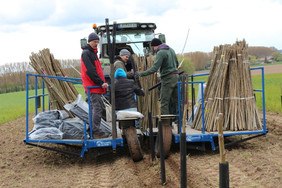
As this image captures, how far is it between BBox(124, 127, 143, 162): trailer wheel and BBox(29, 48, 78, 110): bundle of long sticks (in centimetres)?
196

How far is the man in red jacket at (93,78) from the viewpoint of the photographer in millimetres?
6066

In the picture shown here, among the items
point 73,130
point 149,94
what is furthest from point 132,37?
point 73,130

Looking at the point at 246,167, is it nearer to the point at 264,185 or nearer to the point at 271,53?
the point at 264,185

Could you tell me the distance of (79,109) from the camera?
643cm

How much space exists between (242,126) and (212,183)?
215cm

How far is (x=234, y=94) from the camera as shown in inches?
254

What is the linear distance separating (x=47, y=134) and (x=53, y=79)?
156 centimetres

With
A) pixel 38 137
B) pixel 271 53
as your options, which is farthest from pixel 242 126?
pixel 271 53

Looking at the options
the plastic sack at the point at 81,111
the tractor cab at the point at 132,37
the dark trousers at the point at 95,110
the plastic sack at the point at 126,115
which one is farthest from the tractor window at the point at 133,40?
the plastic sack at the point at 126,115

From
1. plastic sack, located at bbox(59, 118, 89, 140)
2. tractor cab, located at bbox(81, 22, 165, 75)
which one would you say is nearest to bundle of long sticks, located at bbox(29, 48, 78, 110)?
plastic sack, located at bbox(59, 118, 89, 140)

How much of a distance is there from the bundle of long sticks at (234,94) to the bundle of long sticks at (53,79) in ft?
10.1

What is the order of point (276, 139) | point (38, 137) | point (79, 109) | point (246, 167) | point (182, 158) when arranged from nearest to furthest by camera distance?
Result: 1. point (182, 158)
2. point (246, 167)
3. point (38, 137)
4. point (79, 109)
5. point (276, 139)

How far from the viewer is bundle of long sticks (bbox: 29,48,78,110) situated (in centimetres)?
706

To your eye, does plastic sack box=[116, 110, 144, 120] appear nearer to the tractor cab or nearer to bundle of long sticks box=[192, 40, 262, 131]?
bundle of long sticks box=[192, 40, 262, 131]
